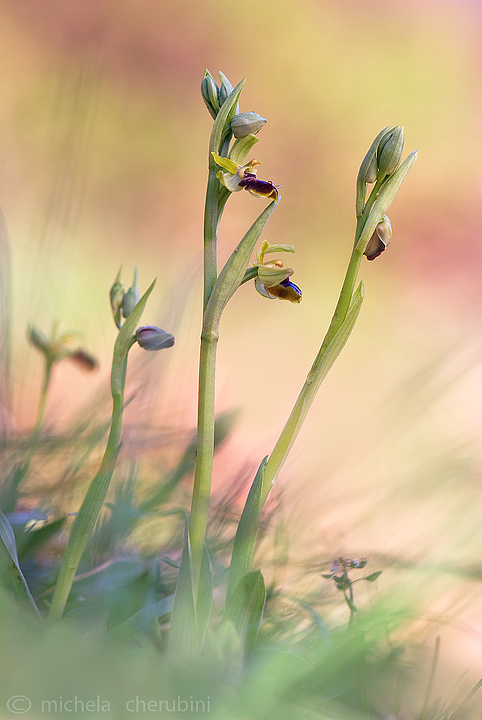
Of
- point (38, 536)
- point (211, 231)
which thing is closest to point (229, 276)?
point (211, 231)

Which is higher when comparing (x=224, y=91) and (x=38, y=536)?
(x=224, y=91)

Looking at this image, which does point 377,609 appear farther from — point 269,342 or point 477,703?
point 269,342

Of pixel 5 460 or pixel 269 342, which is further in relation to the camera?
pixel 269 342

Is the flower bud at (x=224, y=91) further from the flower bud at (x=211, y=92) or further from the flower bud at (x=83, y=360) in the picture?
the flower bud at (x=83, y=360)

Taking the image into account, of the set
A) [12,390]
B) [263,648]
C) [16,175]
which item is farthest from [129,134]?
[263,648]

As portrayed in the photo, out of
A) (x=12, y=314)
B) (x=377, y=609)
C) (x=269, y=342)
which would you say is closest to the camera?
(x=377, y=609)

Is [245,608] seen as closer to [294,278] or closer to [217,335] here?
[217,335]

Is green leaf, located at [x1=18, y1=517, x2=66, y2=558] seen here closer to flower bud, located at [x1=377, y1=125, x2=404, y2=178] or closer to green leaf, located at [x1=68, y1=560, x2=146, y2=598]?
green leaf, located at [x1=68, y1=560, x2=146, y2=598]
